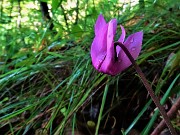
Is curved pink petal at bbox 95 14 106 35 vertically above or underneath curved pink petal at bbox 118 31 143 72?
above

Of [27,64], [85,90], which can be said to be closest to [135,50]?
[85,90]

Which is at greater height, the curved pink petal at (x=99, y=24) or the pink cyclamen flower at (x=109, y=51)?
the curved pink petal at (x=99, y=24)

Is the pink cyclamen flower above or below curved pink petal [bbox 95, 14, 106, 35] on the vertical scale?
below

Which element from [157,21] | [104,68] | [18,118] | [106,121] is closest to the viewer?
[104,68]

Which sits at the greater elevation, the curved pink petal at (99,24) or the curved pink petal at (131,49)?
the curved pink petal at (99,24)

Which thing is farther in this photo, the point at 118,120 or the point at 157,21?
the point at 157,21

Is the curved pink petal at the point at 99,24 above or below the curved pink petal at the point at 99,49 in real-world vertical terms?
above

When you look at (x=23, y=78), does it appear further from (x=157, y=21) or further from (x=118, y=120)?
(x=157, y=21)

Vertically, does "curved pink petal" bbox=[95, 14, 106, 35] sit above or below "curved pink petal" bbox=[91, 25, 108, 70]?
above
